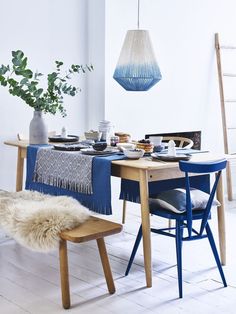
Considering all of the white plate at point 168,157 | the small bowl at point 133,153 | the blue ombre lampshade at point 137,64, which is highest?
the blue ombre lampshade at point 137,64

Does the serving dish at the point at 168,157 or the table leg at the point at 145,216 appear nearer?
the table leg at the point at 145,216

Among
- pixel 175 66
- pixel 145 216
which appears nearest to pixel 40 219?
pixel 145 216

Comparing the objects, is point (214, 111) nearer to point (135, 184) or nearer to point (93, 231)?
point (135, 184)

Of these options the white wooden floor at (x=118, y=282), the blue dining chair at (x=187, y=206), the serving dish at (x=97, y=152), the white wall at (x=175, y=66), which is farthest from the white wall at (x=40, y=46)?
the blue dining chair at (x=187, y=206)

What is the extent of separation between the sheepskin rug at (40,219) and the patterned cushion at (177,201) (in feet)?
1.50

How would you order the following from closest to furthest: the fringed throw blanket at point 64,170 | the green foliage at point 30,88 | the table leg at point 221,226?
the fringed throw blanket at point 64,170 → the table leg at point 221,226 → the green foliage at point 30,88

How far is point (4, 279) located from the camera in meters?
3.30

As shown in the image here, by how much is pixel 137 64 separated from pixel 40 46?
94 centimetres

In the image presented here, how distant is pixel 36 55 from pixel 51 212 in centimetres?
194

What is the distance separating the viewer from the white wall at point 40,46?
4391mm

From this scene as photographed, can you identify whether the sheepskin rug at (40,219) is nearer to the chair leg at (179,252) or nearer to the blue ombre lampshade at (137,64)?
the chair leg at (179,252)

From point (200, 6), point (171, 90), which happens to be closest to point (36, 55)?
point (171, 90)

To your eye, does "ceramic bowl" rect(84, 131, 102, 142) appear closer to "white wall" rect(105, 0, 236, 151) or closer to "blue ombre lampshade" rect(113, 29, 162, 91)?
Answer: "blue ombre lampshade" rect(113, 29, 162, 91)

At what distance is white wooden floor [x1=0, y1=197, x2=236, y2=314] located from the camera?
2.94 meters
